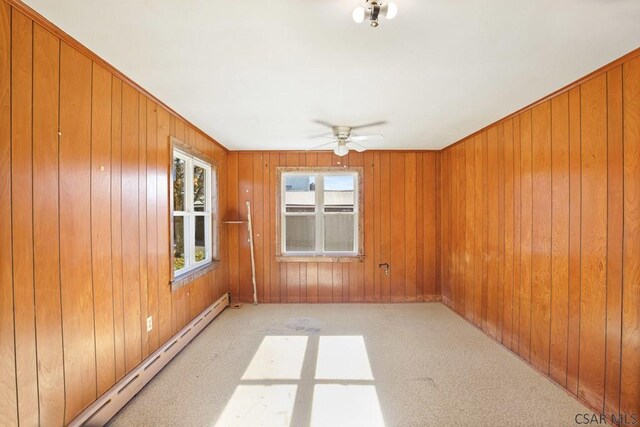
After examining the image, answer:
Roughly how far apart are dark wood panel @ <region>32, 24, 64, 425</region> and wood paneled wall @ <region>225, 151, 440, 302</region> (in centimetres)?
298

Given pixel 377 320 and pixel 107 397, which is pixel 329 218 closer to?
pixel 377 320

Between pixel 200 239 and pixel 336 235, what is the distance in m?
2.05

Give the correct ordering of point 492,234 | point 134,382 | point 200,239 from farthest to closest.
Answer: point 200,239 < point 492,234 < point 134,382

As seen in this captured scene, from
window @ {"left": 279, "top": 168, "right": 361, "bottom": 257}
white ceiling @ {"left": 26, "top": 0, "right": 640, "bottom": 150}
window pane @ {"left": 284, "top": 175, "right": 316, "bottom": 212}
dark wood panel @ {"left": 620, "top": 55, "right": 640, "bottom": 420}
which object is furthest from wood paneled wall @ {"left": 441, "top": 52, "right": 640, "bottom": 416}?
window pane @ {"left": 284, "top": 175, "right": 316, "bottom": 212}

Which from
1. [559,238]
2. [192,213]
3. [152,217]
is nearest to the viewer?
[559,238]

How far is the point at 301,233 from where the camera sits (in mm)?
4773

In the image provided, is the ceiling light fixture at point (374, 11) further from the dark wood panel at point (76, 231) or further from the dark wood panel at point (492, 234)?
the dark wood panel at point (492, 234)

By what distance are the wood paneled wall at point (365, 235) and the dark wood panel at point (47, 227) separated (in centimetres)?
298

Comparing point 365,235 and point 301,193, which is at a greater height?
point 301,193

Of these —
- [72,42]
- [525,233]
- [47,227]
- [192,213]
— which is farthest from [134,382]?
[525,233]

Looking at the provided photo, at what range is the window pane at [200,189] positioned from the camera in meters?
3.91

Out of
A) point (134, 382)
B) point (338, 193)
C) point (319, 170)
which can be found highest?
point (319, 170)

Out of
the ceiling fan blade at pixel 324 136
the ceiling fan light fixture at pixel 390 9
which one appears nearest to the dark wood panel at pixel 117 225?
the ceiling fan light fixture at pixel 390 9

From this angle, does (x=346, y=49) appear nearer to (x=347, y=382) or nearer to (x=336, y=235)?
(x=347, y=382)
